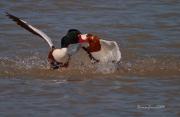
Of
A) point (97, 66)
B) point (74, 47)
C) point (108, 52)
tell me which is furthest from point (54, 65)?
point (108, 52)

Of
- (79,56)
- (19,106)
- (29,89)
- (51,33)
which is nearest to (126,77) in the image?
(79,56)

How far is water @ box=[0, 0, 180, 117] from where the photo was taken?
7719 mm

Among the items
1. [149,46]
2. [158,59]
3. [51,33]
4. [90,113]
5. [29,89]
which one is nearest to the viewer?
[90,113]

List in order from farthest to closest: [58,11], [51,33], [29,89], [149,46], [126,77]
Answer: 1. [58,11]
2. [51,33]
3. [149,46]
4. [126,77]
5. [29,89]

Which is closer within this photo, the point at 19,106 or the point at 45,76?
the point at 19,106

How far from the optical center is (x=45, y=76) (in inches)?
366

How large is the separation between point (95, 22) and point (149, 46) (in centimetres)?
156

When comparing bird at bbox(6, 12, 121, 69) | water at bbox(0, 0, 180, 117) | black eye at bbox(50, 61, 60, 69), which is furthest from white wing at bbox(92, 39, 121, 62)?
black eye at bbox(50, 61, 60, 69)

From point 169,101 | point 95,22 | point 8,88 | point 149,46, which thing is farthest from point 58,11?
point 169,101

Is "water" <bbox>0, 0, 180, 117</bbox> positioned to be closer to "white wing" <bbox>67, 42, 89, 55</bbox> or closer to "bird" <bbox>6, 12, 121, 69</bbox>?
"bird" <bbox>6, 12, 121, 69</bbox>

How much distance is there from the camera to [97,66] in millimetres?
9445

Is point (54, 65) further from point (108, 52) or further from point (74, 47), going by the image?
point (108, 52)

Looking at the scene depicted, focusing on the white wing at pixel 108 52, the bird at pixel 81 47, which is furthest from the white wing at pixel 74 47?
the white wing at pixel 108 52

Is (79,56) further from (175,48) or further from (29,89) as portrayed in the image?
(175,48)
